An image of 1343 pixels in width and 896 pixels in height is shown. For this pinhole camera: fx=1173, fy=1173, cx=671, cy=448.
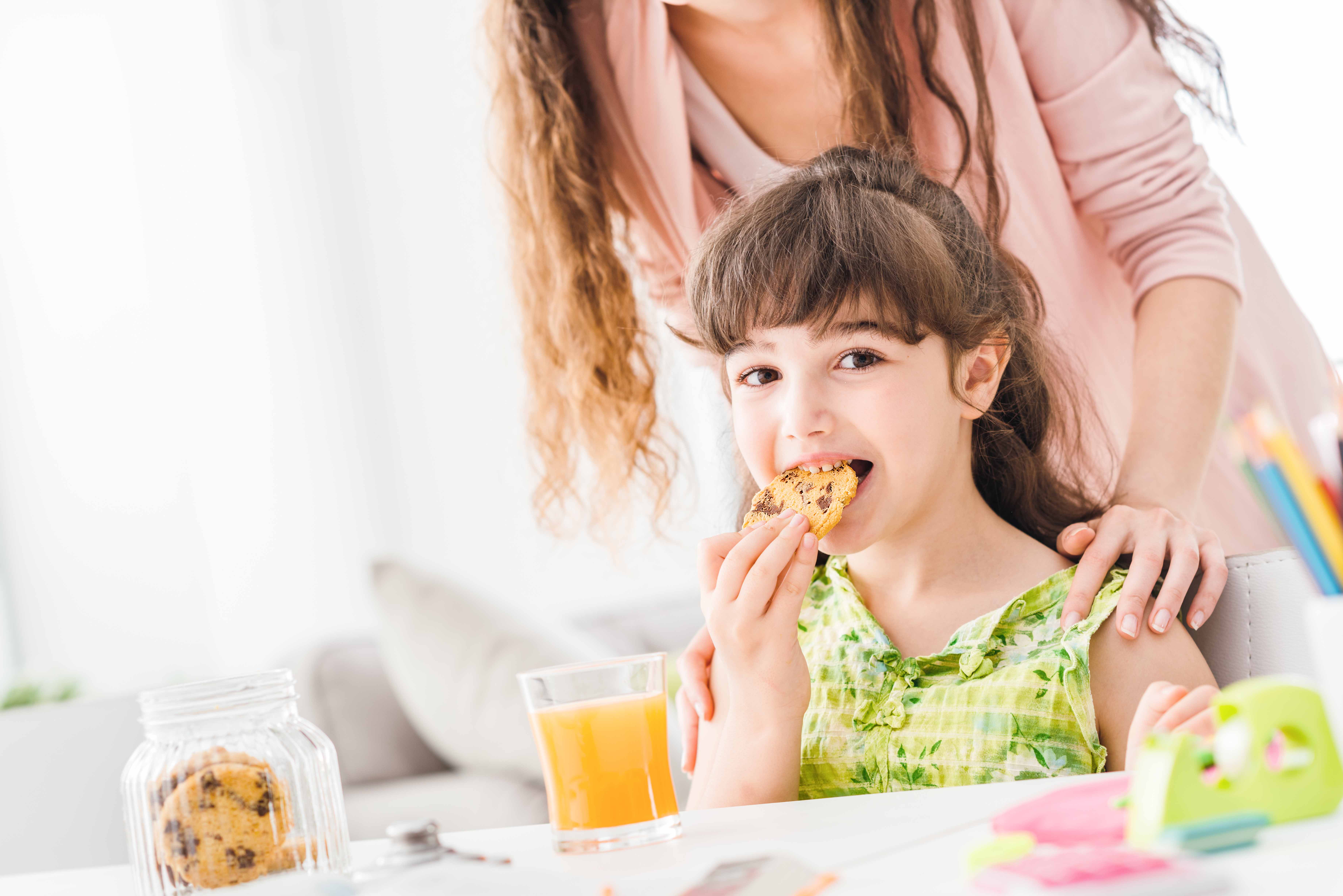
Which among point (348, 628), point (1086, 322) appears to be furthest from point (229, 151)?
point (1086, 322)

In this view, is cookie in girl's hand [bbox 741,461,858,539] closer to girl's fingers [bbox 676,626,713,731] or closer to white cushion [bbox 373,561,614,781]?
girl's fingers [bbox 676,626,713,731]

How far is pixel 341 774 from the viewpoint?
2592 mm

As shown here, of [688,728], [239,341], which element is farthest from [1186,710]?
[239,341]

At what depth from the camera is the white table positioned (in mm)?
498

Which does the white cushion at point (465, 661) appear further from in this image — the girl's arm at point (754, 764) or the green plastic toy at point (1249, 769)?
the green plastic toy at point (1249, 769)

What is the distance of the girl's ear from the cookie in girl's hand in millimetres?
Answer: 183

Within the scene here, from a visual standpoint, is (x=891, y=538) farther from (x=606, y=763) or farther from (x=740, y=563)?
(x=606, y=763)

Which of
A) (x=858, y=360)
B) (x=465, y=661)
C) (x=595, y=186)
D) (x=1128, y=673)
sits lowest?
(x=465, y=661)

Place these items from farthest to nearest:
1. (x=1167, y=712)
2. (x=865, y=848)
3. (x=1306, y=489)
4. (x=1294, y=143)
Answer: (x=1294, y=143), (x=1167, y=712), (x=865, y=848), (x=1306, y=489)

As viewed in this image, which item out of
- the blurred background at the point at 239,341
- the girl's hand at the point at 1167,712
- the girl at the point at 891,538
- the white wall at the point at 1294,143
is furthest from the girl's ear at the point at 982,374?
the blurred background at the point at 239,341

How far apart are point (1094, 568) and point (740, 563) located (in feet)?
1.12

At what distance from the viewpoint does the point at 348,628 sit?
4387 millimetres

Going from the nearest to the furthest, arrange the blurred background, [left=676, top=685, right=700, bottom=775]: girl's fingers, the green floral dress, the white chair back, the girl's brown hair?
the white chair back
the green floral dress
the girl's brown hair
[left=676, top=685, right=700, bottom=775]: girl's fingers
the blurred background

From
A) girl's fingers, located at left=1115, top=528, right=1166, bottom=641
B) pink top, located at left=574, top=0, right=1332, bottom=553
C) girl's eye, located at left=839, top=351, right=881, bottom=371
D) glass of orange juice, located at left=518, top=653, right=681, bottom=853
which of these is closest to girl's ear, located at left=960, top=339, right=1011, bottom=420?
girl's eye, located at left=839, top=351, right=881, bottom=371
